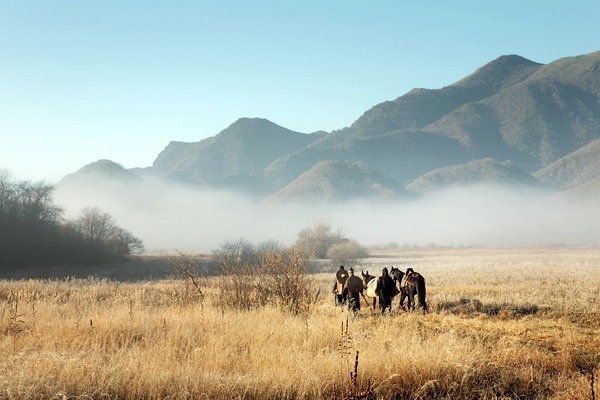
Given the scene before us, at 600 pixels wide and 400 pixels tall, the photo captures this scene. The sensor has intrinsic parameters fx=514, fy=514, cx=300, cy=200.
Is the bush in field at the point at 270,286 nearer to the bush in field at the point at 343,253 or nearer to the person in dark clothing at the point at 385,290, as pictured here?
the person in dark clothing at the point at 385,290

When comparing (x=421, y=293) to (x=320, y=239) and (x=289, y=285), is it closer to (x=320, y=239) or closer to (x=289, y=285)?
(x=289, y=285)

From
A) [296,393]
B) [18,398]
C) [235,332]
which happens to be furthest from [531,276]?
[18,398]

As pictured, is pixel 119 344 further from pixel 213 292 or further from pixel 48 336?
pixel 213 292

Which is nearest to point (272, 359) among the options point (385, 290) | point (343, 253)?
point (385, 290)

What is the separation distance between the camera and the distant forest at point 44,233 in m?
49.3

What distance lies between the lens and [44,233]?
5272 cm

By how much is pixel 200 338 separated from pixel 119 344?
156 cm

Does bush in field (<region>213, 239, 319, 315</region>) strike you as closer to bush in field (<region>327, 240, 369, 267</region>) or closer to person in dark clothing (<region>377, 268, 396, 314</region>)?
person in dark clothing (<region>377, 268, 396, 314</region>)

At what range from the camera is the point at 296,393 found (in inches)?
293

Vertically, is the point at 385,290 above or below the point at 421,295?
above

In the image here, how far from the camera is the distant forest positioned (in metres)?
49.3

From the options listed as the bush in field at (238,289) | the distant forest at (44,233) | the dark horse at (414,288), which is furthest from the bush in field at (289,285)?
the distant forest at (44,233)

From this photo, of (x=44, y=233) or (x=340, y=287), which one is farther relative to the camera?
(x=44, y=233)

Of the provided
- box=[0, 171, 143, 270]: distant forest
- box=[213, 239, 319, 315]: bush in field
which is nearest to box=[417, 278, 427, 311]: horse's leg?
box=[213, 239, 319, 315]: bush in field
